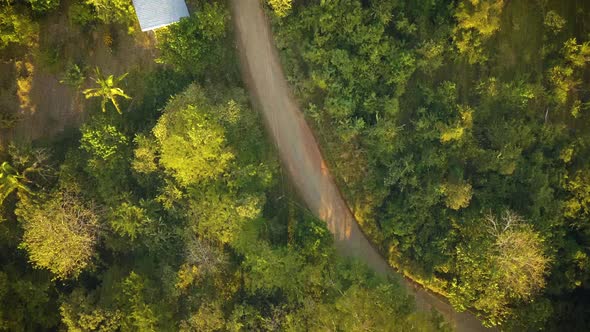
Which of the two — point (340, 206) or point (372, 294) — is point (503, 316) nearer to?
point (372, 294)

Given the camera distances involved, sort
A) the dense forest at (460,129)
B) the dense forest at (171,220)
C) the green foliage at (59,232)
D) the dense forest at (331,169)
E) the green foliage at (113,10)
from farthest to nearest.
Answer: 1. the green foliage at (113,10)
2. the dense forest at (460,129)
3. the green foliage at (59,232)
4. the dense forest at (331,169)
5. the dense forest at (171,220)

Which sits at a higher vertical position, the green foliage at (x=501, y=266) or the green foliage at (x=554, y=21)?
the green foliage at (x=554, y=21)

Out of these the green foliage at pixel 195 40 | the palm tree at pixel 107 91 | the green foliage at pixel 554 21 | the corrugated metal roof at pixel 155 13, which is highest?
the corrugated metal roof at pixel 155 13

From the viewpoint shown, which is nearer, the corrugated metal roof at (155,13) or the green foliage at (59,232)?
the green foliage at (59,232)

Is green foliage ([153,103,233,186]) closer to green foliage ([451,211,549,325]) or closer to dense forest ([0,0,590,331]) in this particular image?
dense forest ([0,0,590,331])

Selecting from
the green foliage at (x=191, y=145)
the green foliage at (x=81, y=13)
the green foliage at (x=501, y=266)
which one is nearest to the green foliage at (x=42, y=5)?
the green foliage at (x=81, y=13)

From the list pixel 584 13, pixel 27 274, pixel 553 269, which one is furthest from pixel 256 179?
pixel 584 13

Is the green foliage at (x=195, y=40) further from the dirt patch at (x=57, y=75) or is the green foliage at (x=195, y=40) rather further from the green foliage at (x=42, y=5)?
the green foliage at (x=42, y=5)

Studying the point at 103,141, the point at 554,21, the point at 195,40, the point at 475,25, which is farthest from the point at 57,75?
the point at 554,21
